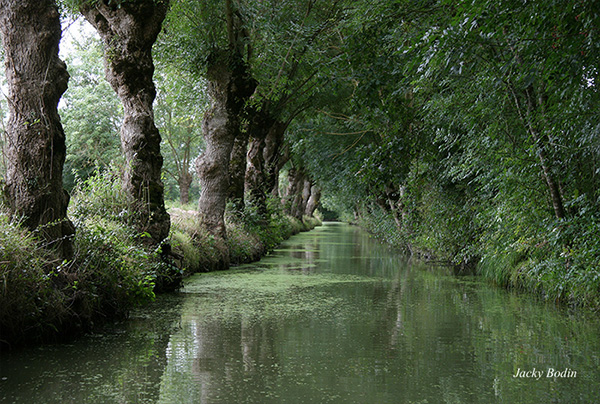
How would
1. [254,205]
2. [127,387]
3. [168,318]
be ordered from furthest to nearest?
[254,205]
[168,318]
[127,387]

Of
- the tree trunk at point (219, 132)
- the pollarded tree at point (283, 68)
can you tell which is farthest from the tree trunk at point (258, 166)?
the tree trunk at point (219, 132)

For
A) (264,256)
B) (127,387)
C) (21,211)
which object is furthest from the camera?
(264,256)

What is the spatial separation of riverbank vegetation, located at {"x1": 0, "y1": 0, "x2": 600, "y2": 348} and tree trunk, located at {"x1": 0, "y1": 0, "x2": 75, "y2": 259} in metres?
0.01

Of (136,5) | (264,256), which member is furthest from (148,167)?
(264,256)

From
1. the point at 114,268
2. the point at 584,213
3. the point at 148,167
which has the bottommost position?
the point at 114,268

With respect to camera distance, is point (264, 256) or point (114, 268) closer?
point (114, 268)

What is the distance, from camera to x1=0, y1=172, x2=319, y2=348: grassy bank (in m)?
4.23

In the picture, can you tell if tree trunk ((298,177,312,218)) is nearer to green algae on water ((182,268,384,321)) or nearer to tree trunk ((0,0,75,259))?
green algae on water ((182,268,384,321))

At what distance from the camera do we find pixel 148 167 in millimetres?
7457

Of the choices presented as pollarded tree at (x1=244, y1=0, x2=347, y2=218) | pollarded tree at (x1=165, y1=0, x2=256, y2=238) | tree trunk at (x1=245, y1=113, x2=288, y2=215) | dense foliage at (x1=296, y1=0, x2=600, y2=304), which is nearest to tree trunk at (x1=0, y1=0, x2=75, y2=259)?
dense foliage at (x1=296, y1=0, x2=600, y2=304)

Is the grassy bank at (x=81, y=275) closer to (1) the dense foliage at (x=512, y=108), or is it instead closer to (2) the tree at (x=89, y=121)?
(1) the dense foliage at (x=512, y=108)

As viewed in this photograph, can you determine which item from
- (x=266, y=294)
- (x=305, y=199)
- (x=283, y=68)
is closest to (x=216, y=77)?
(x=283, y=68)

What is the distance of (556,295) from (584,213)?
5.15 feet

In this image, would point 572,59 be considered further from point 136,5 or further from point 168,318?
point 136,5
